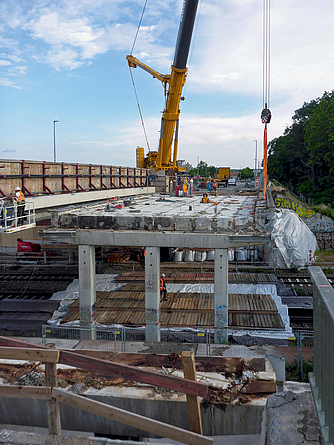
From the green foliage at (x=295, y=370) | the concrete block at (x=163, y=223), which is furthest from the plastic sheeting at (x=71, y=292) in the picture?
the green foliage at (x=295, y=370)

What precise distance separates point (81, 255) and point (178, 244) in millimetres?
4201

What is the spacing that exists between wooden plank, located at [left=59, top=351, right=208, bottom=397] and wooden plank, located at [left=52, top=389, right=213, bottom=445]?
1.28ft

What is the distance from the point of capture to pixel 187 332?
15.0 meters

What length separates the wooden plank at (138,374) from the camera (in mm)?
4504

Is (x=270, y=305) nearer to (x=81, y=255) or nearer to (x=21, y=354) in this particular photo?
(x=81, y=255)

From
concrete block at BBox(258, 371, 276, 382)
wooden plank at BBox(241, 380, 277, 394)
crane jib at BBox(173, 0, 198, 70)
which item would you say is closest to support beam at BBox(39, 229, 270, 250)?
concrete block at BBox(258, 371, 276, 382)

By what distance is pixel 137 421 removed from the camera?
178 inches

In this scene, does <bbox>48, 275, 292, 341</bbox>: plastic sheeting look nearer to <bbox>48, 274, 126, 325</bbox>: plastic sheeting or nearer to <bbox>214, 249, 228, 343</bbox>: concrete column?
<bbox>48, 274, 126, 325</bbox>: plastic sheeting

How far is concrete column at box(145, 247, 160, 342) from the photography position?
15055 mm

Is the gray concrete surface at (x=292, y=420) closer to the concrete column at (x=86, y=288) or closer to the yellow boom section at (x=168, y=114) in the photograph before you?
the concrete column at (x=86, y=288)

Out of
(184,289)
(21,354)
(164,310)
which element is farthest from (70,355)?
(184,289)

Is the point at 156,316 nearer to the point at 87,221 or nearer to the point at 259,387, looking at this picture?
the point at 87,221

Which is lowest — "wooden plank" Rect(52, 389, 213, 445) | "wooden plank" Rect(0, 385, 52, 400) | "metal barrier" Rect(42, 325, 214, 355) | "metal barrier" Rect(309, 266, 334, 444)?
"metal barrier" Rect(42, 325, 214, 355)

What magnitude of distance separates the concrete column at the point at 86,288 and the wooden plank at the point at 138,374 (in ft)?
35.1
